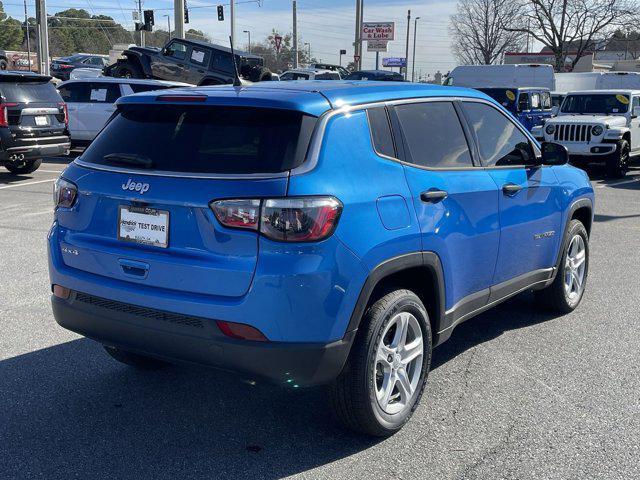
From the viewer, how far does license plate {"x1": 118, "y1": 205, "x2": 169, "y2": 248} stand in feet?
11.0

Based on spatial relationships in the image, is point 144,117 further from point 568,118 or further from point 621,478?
point 568,118

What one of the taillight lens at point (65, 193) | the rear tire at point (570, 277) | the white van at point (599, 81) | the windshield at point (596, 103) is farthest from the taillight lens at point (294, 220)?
the white van at point (599, 81)

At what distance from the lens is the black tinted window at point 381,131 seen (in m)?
3.71

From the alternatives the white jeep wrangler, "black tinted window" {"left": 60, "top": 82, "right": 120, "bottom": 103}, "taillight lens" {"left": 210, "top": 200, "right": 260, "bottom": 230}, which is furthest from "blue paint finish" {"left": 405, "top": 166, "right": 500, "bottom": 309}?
"black tinted window" {"left": 60, "top": 82, "right": 120, "bottom": 103}

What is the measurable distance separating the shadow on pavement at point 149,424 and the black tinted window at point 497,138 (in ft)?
4.77

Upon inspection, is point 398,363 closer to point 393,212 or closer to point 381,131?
point 393,212

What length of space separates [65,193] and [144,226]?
2.13ft

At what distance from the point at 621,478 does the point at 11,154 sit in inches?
451

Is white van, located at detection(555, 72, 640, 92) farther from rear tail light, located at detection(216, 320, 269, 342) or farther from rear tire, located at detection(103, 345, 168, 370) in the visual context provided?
rear tail light, located at detection(216, 320, 269, 342)

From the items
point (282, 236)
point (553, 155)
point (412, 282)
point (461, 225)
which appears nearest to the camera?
point (282, 236)

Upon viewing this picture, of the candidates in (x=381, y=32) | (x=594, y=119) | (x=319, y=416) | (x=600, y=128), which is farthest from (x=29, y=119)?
(x=381, y=32)

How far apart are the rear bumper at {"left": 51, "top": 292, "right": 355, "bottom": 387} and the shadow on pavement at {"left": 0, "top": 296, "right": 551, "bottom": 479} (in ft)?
0.91

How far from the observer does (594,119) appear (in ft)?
53.6

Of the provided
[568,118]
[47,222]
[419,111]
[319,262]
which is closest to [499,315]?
[419,111]
